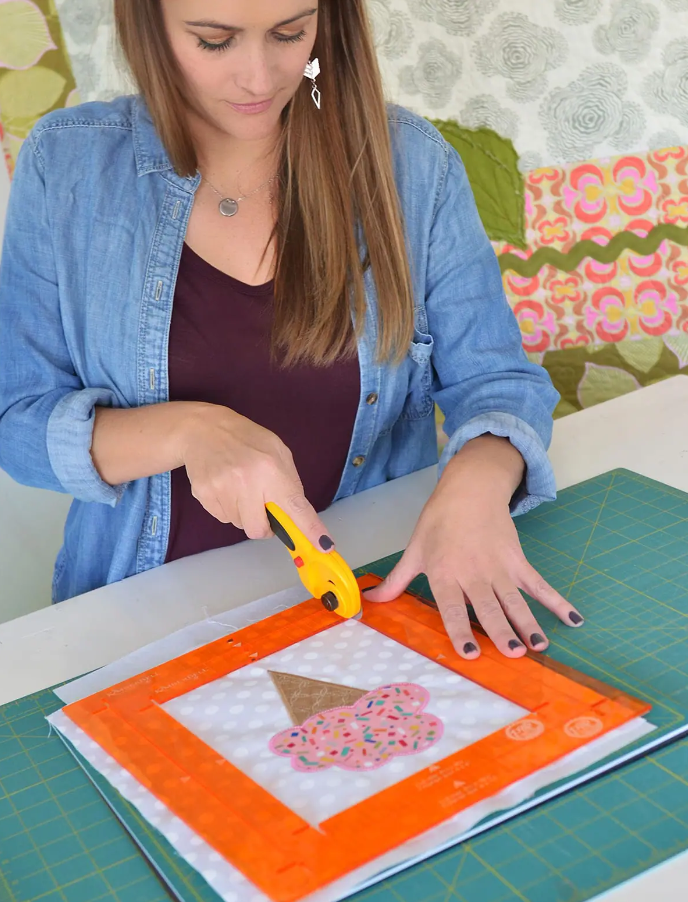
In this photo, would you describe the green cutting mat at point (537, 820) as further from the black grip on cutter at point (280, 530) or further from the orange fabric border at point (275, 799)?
the black grip on cutter at point (280, 530)

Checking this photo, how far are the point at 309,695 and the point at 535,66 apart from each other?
146 centimetres

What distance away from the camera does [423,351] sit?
3.98 feet

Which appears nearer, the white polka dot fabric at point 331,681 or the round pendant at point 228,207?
the white polka dot fabric at point 331,681

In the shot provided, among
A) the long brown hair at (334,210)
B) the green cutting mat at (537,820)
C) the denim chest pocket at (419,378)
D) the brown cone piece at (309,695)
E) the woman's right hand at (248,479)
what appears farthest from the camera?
the denim chest pocket at (419,378)

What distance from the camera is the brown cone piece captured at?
2.42 ft

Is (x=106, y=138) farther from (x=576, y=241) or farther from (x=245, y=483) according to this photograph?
(x=576, y=241)

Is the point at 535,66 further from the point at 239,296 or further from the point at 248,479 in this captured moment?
the point at 248,479

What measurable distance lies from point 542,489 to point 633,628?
24 centimetres

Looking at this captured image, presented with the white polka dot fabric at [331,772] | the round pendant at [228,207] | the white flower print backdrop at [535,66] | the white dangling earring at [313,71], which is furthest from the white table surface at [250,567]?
the white flower print backdrop at [535,66]

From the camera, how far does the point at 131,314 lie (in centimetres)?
111

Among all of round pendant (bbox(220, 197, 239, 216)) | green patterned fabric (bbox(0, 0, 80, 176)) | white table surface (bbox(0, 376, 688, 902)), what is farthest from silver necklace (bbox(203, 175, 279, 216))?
green patterned fabric (bbox(0, 0, 80, 176))

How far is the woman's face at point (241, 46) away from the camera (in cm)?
89

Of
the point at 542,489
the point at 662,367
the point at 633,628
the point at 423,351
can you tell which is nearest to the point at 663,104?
the point at 662,367

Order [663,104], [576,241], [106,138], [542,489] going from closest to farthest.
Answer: [542,489], [106,138], [663,104], [576,241]
